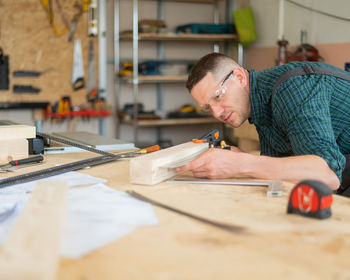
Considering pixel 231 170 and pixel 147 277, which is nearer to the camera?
pixel 147 277

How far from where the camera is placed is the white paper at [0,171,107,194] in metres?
1.38

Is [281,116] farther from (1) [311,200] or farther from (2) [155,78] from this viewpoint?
(2) [155,78]

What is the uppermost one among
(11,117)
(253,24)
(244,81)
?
(253,24)

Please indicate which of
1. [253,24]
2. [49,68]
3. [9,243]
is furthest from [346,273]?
[253,24]

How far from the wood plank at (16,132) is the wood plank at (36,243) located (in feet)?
3.07

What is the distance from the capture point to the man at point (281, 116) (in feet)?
5.01

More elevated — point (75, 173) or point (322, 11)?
point (322, 11)

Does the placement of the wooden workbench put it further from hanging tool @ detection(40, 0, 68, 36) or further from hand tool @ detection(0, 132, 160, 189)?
hanging tool @ detection(40, 0, 68, 36)

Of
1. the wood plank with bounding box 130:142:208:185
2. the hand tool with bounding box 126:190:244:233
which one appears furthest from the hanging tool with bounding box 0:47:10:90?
the hand tool with bounding box 126:190:244:233

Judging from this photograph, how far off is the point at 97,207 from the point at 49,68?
4.21m

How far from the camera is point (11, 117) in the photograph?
5152mm

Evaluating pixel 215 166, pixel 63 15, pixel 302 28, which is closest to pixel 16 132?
pixel 215 166

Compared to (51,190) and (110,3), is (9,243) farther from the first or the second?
(110,3)

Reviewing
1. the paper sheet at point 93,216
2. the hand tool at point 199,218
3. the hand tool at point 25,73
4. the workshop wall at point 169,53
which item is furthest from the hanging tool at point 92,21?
the hand tool at point 199,218
